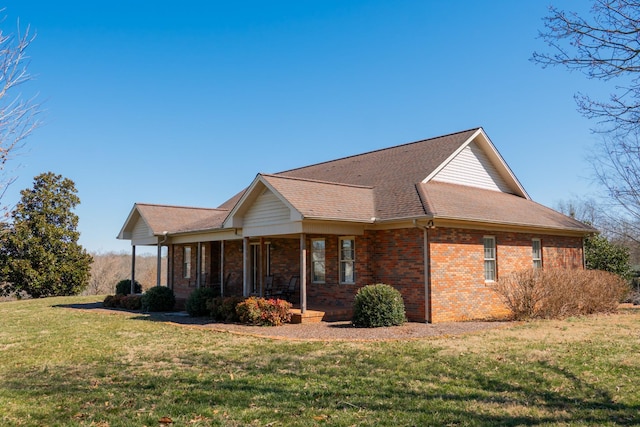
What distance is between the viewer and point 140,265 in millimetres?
60312

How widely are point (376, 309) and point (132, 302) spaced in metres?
12.1

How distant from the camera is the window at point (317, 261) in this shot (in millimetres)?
18297

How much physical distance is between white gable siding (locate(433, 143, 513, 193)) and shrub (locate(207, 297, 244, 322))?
27.7 ft

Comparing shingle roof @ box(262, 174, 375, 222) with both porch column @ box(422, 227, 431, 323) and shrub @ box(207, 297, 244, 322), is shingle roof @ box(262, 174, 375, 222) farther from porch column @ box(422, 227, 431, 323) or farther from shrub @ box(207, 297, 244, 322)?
shrub @ box(207, 297, 244, 322)

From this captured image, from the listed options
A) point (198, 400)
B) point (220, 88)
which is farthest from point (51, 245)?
point (198, 400)

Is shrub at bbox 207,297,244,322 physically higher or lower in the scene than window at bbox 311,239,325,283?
lower

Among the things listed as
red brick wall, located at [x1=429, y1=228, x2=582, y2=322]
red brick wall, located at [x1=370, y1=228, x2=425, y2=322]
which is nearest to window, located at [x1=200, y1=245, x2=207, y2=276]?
red brick wall, located at [x1=370, y1=228, x2=425, y2=322]

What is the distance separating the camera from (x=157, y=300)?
2042cm

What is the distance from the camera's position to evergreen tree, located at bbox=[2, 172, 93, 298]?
29859mm

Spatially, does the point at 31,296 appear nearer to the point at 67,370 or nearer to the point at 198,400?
the point at 67,370

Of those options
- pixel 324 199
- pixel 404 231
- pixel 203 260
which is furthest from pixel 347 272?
pixel 203 260

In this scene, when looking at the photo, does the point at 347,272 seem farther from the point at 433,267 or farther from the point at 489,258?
the point at 489,258

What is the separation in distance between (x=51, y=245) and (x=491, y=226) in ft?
84.9

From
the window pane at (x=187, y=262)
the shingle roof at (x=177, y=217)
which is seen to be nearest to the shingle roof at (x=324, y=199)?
the shingle roof at (x=177, y=217)
